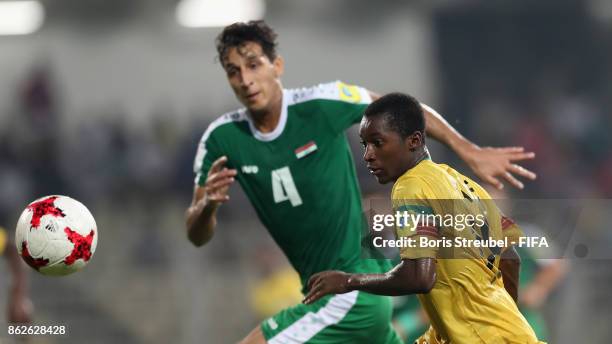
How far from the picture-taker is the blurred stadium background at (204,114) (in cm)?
1138

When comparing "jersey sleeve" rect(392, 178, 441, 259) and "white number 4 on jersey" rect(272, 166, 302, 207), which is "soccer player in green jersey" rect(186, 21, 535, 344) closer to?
"white number 4 on jersey" rect(272, 166, 302, 207)

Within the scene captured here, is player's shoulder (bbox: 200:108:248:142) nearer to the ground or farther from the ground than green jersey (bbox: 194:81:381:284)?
farther from the ground

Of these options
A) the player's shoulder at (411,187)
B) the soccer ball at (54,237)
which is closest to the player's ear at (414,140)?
the player's shoulder at (411,187)

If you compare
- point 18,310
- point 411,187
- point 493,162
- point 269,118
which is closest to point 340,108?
point 269,118

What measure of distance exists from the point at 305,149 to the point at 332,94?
1.18 ft

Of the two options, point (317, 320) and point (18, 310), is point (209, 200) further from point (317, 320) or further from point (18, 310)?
point (18, 310)

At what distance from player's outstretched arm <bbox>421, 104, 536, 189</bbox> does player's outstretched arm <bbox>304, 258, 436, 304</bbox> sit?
135cm

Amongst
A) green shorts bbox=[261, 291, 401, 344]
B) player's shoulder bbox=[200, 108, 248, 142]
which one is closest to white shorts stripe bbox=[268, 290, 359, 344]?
green shorts bbox=[261, 291, 401, 344]

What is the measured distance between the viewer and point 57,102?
15.3 metres

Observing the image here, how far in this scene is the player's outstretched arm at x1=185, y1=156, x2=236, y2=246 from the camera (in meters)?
5.27

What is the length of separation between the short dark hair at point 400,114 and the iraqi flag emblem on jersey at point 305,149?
4.47 feet

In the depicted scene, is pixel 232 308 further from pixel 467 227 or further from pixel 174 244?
pixel 467 227

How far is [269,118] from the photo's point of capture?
226 inches

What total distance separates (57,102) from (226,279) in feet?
17.7
